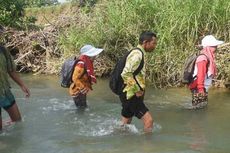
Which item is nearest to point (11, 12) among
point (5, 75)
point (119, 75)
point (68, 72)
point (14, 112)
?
point (68, 72)

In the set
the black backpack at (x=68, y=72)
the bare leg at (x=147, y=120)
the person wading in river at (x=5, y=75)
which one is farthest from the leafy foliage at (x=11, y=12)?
the bare leg at (x=147, y=120)

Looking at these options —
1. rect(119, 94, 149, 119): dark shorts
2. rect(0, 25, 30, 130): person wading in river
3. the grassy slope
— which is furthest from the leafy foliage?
rect(119, 94, 149, 119): dark shorts

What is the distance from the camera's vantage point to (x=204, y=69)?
8375mm

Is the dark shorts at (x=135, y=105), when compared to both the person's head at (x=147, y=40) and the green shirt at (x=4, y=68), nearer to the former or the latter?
the person's head at (x=147, y=40)

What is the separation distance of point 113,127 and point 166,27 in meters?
4.07

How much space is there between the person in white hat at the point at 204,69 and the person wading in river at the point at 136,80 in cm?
160

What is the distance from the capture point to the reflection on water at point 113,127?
22.6 ft

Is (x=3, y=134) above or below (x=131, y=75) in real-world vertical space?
below

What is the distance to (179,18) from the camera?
36.5ft

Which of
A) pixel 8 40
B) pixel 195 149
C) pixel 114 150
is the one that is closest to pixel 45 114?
pixel 114 150

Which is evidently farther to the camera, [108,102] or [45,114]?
[108,102]

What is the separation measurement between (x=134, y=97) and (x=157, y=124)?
1251 millimetres

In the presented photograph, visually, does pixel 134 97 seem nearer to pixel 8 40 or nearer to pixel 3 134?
pixel 3 134

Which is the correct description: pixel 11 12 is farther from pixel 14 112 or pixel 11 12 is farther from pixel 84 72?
pixel 14 112
